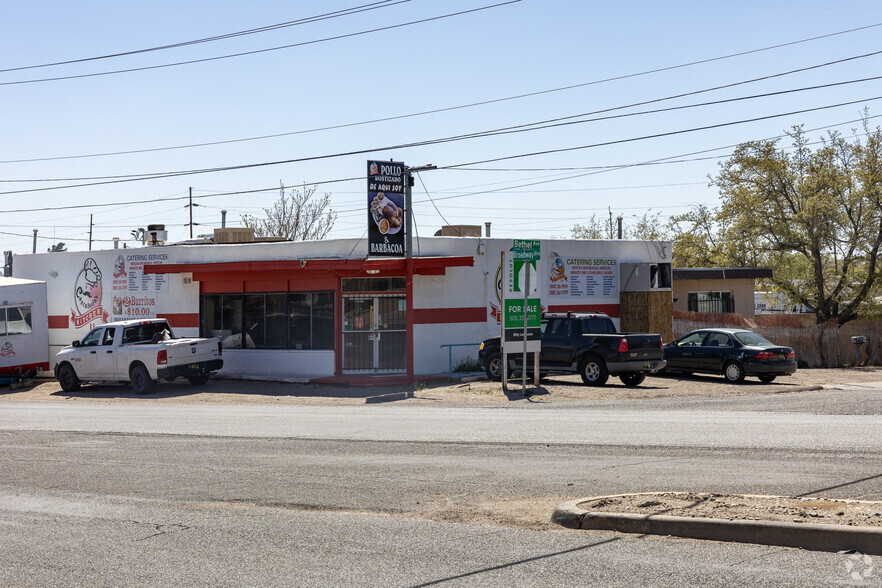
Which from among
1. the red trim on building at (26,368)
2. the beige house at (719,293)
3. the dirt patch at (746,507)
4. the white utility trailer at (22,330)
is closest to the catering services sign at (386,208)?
the white utility trailer at (22,330)

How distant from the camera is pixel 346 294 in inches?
1004

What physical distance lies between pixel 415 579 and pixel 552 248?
22314mm

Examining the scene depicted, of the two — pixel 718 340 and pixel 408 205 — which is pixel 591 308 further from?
pixel 408 205

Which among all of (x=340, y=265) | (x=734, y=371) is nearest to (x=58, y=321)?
(x=340, y=265)

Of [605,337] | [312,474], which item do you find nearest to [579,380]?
[605,337]

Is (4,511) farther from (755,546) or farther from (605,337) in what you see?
(605,337)

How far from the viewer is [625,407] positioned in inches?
662

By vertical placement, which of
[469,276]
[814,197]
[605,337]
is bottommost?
[605,337]

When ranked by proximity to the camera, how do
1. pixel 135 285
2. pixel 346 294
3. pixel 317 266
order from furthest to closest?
1. pixel 135 285
2. pixel 346 294
3. pixel 317 266

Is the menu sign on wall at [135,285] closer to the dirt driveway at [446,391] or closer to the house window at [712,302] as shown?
the dirt driveway at [446,391]

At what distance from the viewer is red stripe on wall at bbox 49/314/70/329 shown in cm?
3008

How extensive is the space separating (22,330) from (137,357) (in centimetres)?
611

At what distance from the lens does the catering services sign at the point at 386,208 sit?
916 inches

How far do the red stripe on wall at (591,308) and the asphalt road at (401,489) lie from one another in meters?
11.7
